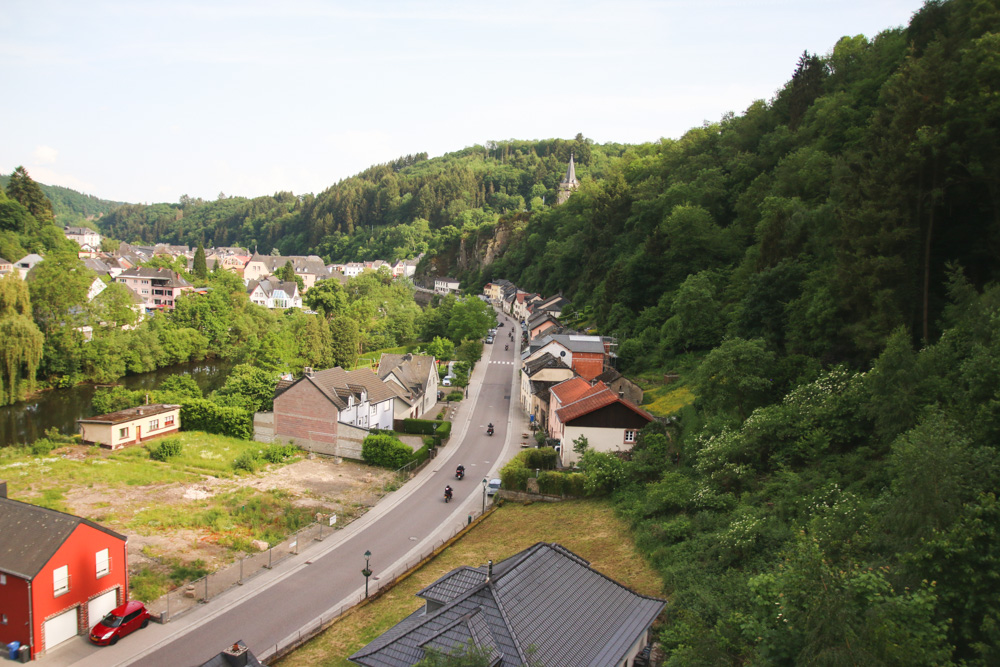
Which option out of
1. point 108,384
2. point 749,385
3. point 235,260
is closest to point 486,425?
point 749,385

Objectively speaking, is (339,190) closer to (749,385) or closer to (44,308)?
(44,308)

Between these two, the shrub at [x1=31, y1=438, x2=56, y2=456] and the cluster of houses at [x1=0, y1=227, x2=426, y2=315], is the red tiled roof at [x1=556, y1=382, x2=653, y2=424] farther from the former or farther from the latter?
the cluster of houses at [x1=0, y1=227, x2=426, y2=315]

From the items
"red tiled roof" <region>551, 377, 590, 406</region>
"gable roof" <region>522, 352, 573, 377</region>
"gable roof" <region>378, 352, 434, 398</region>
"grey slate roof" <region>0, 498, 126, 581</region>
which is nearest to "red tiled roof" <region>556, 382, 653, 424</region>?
"red tiled roof" <region>551, 377, 590, 406</region>

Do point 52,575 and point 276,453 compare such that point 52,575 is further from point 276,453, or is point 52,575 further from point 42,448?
point 42,448

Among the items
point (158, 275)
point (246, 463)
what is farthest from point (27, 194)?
point (246, 463)

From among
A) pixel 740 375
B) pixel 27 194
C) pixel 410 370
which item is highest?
pixel 27 194
